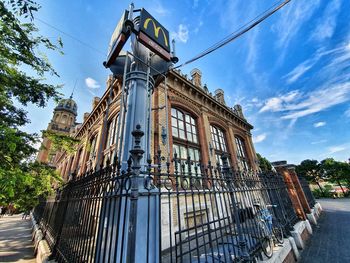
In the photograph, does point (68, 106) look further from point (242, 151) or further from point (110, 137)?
point (242, 151)

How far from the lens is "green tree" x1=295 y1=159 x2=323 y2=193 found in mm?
30359

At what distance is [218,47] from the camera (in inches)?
163

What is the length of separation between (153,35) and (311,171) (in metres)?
39.7

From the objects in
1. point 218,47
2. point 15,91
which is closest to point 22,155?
point 15,91

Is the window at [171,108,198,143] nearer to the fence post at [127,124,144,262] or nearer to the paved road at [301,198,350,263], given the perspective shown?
the paved road at [301,198,350,263]

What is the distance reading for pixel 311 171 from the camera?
102 feet

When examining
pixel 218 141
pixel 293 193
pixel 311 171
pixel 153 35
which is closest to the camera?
pixel 153 35

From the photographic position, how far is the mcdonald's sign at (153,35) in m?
3.37

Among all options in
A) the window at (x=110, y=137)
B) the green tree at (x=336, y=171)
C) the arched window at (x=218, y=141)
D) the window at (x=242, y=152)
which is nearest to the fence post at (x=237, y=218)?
the window at (x=110, y=137)

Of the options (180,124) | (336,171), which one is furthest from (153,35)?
(336,171)

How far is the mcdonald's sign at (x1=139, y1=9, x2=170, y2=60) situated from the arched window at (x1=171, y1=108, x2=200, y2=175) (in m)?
5.55

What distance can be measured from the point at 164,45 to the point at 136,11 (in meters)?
1.05

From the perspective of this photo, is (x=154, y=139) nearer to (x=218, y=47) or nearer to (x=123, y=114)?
(x=123, y=114)

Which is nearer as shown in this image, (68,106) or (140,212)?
(140,212)
